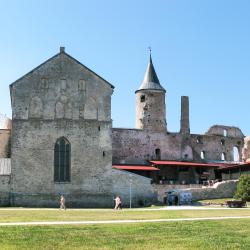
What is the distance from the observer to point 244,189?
1901 inches

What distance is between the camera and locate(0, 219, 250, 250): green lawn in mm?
17031

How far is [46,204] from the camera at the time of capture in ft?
151

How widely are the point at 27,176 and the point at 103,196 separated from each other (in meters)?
7.03

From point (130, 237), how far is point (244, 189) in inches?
1237

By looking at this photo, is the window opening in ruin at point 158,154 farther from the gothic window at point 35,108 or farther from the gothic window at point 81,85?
the gothic window at point 35,108

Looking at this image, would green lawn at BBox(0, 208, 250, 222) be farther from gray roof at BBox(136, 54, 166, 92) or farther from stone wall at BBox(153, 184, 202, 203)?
gray roof at BBox(136, 54, 166, 92)

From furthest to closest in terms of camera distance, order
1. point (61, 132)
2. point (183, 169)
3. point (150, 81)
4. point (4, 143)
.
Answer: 1. point (150, 81)
2. point (183, 169)
3. point (4, 143)
4. point (61, 132)

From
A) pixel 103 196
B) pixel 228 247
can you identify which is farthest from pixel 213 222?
pixel 103 196

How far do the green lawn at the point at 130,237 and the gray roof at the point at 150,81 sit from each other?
47.5 metres

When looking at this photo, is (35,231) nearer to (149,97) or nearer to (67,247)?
(67,247)

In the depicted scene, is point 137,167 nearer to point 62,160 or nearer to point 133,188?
point 133,188

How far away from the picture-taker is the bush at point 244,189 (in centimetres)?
4781

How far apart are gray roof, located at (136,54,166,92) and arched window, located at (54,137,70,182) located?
23.9 metres

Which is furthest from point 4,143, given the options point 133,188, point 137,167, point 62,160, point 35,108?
point 137,167
